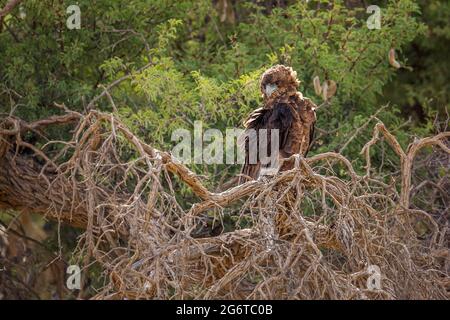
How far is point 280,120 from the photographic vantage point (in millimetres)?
6246

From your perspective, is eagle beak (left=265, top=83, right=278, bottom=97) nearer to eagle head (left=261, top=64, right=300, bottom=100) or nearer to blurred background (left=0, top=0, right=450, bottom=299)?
eagle head (left=261, top=64, right=300, bottom=100)

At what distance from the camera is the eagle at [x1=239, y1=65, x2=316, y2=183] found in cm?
624

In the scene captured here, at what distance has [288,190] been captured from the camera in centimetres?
486

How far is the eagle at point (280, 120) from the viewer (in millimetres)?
6242

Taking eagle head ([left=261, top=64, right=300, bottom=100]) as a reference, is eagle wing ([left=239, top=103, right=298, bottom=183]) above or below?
below

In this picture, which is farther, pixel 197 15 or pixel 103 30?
pixel 197 15

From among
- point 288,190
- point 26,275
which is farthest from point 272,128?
point 26,275

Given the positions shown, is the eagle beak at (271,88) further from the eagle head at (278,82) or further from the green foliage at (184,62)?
the green foliage at (184,62)

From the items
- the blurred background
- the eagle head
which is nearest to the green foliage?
the blurred background

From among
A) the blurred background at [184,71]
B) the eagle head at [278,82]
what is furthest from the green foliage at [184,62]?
the eagle head at [278,82]

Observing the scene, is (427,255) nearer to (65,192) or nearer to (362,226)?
(362,226)

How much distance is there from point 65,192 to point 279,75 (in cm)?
162

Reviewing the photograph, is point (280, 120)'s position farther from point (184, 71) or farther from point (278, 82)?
point (184, 71)

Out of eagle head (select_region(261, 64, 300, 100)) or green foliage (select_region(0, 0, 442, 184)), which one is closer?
eagle head (select_region(261, 64, 300, 100))
